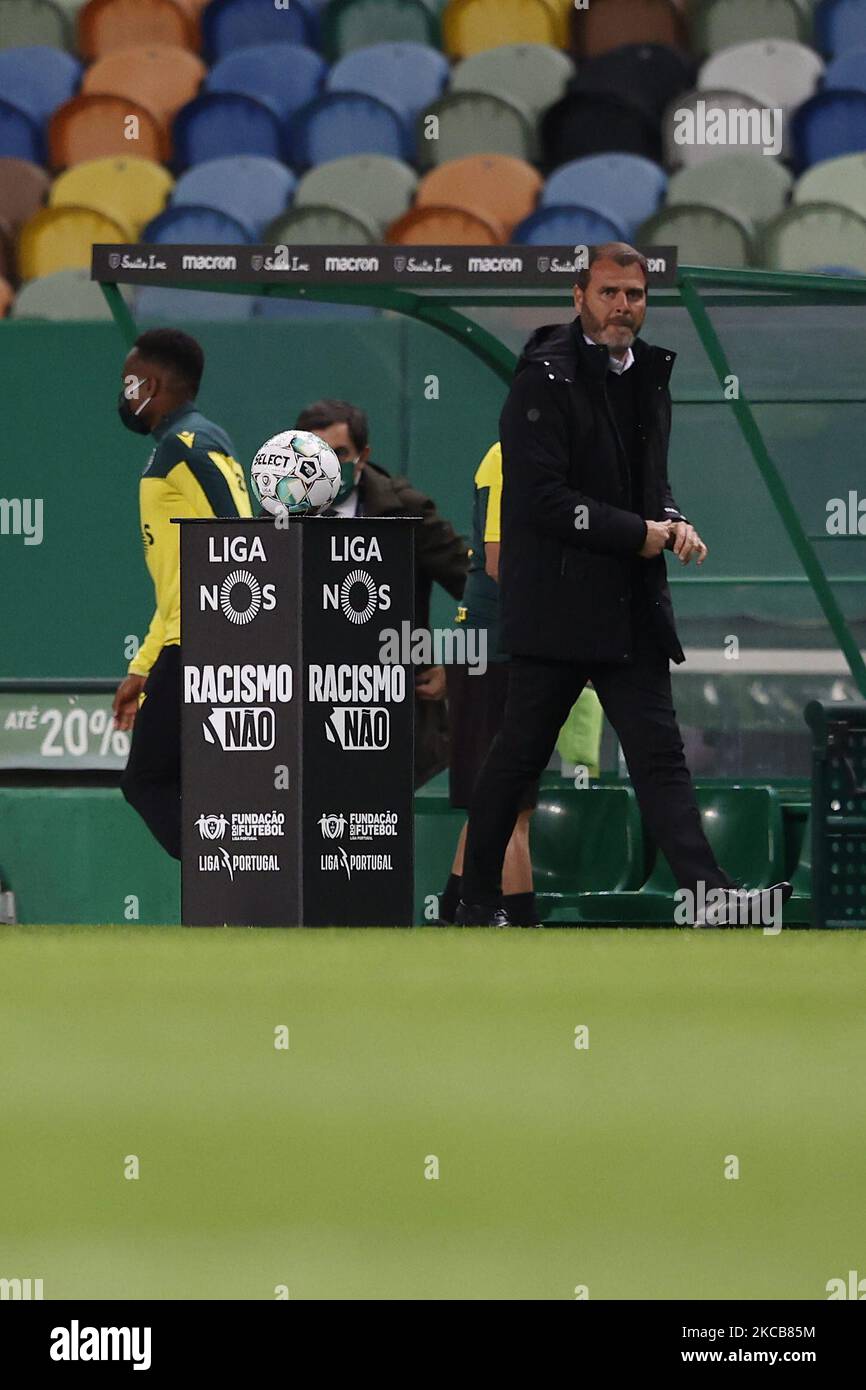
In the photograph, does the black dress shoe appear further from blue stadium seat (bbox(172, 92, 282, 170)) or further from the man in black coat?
blue stadium seat (bbox(172, 92, 282, 170))

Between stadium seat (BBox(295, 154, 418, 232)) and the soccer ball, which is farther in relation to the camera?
stadium seat (BBox(295, 154, 418, 232))

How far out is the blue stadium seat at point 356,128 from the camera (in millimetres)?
14133

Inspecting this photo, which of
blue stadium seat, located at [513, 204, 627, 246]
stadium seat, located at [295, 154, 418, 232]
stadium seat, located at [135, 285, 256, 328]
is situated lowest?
stadium seat, located at [135, 285, 256, 328]

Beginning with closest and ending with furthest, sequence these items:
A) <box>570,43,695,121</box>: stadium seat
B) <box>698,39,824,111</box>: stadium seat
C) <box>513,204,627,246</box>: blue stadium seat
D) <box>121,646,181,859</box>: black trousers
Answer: <box>121,646,181,859</box>: black trousers → <box>513,204,627,246</box>: blue stadium seat → <box>698,39,824,111</box>: stadium seat → <box>570,43,695,121</box>: stadium seat

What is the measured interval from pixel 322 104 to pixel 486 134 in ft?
3.28

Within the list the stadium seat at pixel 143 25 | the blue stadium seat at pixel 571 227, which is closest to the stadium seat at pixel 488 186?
the blue stadium seat at pixel 571 227

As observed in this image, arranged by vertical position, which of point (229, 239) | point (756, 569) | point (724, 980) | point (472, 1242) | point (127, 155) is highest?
point (127, 155)

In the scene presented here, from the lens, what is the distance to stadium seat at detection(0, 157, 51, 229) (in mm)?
14023

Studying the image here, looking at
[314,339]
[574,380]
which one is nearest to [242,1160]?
[574,380]

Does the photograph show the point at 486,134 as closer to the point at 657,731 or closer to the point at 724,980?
the point at 657,731

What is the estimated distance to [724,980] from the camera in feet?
18.5

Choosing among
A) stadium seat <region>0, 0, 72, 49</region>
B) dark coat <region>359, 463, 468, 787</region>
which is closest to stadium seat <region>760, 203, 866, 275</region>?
dark coat <region>359, 463, 468, 787</region>

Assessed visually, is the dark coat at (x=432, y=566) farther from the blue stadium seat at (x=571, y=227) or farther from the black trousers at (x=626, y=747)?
the blue stadium seat at (x=571, y=227)
